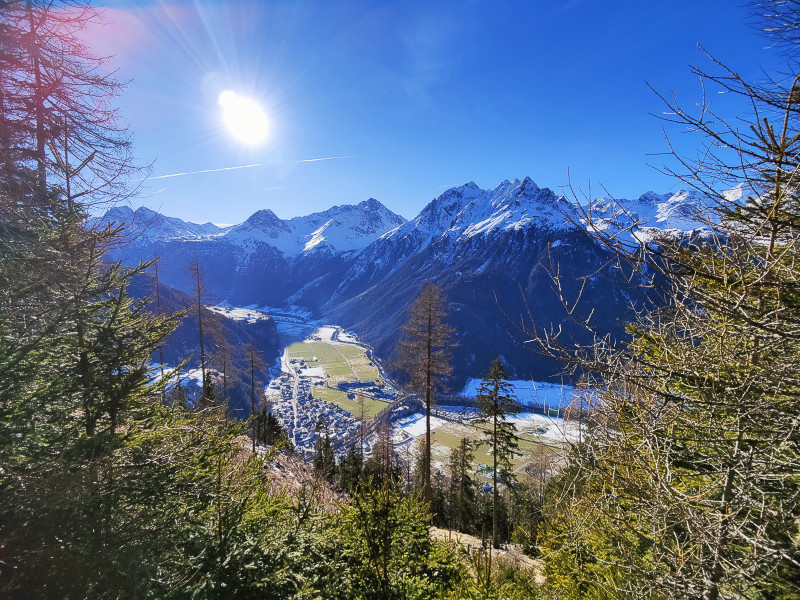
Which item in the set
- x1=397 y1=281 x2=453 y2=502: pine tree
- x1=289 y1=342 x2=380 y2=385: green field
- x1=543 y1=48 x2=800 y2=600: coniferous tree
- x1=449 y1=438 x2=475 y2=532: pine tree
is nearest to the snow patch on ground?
→ x1=289 y1=342 x2=380 y2=385: green field

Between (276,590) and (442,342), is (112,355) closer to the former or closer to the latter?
(276,590)

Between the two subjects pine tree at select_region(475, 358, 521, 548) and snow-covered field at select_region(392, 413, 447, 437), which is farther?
snow-covered field at select_region(392, 413, 447, 437)

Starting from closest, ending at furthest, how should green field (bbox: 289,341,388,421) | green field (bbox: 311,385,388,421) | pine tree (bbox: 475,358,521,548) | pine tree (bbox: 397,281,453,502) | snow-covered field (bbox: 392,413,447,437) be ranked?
1. pine tree (bbox: 397,281,453,502)
2. pine tree (bbox: 475,358,521,548)
3. snow-covered field (bbox: 392,413,447,437)
4. green field (bbox: 311,385,388,421)
5. green field (bbox: 289,341,388,421)

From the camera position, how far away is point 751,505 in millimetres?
2938

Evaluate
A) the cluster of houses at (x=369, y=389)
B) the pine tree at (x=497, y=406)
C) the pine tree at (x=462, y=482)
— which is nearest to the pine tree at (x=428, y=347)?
the pine tree at (x=497, y=406)

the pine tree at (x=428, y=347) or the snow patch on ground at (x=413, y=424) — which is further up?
the pine tree at (x=428, y=347)

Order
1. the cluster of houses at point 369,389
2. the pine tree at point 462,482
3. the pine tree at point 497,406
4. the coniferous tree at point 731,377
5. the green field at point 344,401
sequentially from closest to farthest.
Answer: the coniferous tree at point 731,377 → the pine tree at point 497,406 → the pine tree at point 462,482 → the green field at point 344,401 → the cluster of houses at point 369,389

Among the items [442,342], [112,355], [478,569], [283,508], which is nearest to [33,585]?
[112,355]

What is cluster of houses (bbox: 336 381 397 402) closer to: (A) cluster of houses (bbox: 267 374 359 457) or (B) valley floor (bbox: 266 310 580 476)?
(B) valley floor (bbox: 266 310 580 476)

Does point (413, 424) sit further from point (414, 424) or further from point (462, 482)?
point (462, 482)

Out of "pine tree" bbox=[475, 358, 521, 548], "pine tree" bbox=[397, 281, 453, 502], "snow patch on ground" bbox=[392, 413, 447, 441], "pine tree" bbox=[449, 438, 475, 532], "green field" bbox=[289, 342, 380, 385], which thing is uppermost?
"pine tree" bbox=[397, 281, 453, 502]

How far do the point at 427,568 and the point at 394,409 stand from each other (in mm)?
104536

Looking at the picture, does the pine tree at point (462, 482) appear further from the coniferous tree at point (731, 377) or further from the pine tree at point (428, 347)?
the coniferous tree at point (731, 377)

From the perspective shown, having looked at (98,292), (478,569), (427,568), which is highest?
(98,292)
